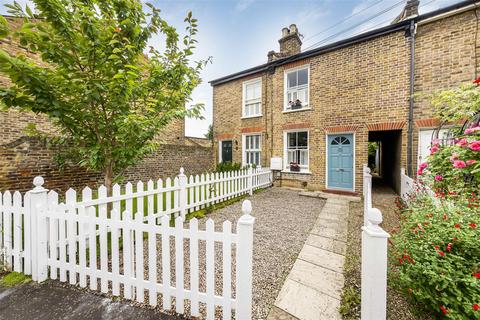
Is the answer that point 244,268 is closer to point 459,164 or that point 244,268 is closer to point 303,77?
point 459,164

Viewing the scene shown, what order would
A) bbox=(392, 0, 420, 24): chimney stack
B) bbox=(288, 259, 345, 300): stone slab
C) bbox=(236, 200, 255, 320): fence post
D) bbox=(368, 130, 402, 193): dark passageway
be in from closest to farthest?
1. bbox=(236, 200, 255, 320): fence post
2. bbox=(288, 259, 345, 300): stone slab
3. bbox=(392, 0, 420, 24): chimney stack
4. bbox=(368, 130, 402, 193): dark passageway

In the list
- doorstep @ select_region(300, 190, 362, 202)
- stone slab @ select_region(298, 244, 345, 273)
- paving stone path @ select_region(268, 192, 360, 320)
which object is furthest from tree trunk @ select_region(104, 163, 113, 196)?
doorstep @ select_region(300, 190, 362, 202)

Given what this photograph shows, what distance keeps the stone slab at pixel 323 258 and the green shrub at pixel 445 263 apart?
2.47 feet

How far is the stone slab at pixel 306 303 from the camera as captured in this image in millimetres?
1881

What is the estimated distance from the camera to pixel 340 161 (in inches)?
310

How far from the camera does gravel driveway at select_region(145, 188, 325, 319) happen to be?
225cm

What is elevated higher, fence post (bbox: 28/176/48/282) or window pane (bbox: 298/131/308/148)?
window pane (bbox: 298/131/308/148)

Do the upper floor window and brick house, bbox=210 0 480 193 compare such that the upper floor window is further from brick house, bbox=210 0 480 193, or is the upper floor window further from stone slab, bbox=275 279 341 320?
stone slab, bbox=275 279 341 320

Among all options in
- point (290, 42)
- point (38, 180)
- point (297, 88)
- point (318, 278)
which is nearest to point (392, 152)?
point (297, 88)

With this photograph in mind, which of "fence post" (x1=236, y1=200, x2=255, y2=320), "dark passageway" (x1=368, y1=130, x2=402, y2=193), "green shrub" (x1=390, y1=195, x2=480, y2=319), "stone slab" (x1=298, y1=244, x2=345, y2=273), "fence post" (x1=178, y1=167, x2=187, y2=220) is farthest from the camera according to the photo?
"dark passageway" (x1=368, y1=130, x2=402, y2=193)

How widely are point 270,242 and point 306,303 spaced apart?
4.78 ft

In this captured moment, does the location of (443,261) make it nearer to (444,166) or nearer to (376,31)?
(444,166)

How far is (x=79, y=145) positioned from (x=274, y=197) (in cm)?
575

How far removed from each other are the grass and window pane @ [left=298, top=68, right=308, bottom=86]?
9.85 meters
